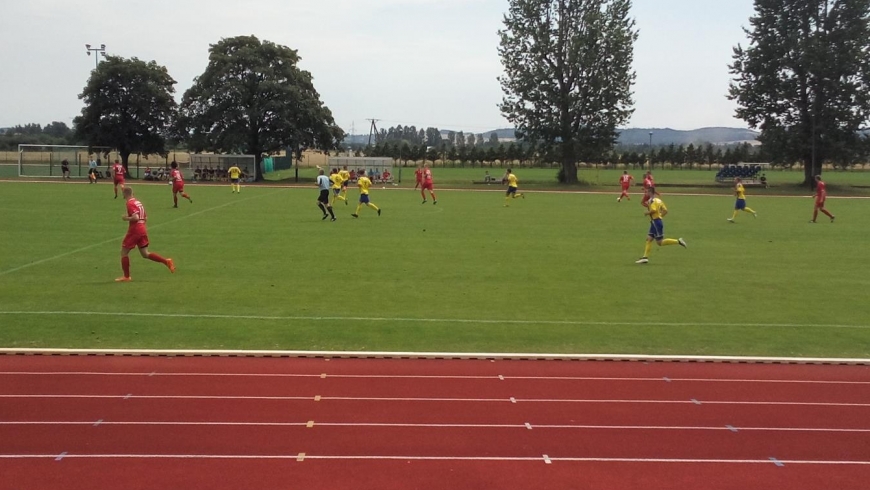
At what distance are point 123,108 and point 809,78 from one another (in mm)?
56182

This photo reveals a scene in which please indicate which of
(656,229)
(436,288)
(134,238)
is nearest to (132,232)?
(134,238)

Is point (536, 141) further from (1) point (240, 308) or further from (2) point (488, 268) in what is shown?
(1) point (240, 308)

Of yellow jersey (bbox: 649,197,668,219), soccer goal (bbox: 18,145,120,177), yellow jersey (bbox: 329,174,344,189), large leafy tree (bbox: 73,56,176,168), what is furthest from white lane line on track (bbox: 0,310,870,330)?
large leafy tree (bbox: 73,56,176,168)

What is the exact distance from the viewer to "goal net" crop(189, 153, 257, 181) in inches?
2376

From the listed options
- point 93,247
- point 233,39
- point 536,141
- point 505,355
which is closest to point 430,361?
point 505,355

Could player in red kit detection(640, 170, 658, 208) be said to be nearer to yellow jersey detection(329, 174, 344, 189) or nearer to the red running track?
the red running track

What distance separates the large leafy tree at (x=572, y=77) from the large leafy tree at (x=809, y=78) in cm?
1004

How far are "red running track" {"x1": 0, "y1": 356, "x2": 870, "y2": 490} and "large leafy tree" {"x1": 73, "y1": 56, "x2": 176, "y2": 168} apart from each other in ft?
203

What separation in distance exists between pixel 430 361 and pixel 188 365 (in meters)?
2.77

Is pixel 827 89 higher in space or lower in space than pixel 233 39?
lower

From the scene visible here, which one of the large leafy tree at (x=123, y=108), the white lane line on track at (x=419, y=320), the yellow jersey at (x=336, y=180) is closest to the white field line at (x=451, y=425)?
the white lane line on track at (x=419, y=320)

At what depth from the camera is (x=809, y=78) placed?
57.4m

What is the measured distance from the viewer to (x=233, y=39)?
63.9 metres

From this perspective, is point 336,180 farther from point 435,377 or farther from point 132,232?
point 435,377
